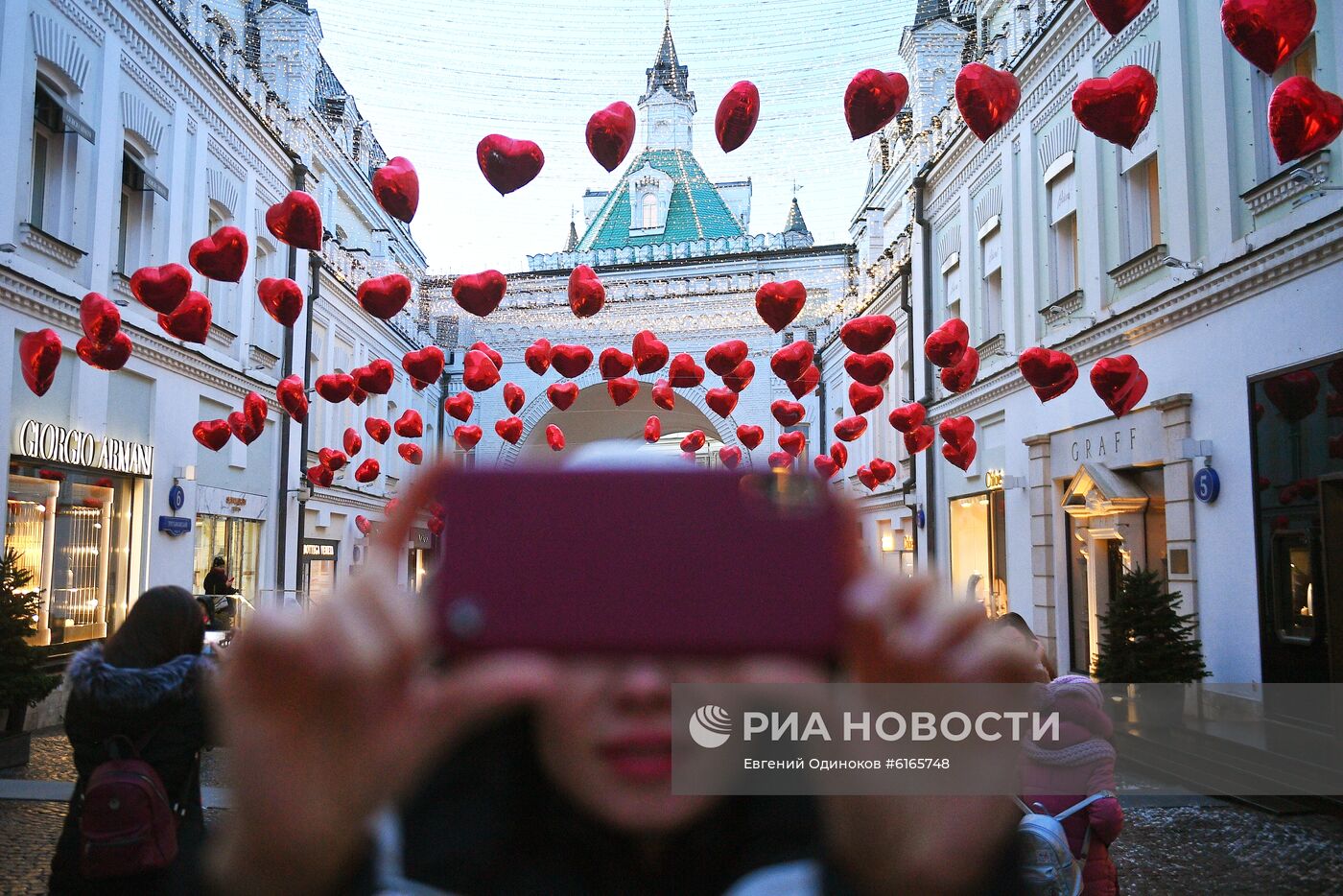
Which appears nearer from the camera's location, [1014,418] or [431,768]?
[431,768]

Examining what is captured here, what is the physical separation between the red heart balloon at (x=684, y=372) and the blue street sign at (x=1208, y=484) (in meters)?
14.0

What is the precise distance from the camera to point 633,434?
3725cm

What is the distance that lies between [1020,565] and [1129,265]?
477 cm

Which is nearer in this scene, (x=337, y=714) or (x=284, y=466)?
(x=337, y=714)

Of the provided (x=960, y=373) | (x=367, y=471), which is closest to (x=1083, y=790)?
(x=960, y=373)

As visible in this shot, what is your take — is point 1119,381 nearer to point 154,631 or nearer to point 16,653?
point 154,631

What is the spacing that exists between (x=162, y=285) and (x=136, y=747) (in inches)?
321

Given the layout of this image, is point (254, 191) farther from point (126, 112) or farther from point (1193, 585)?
point (1193, 585)

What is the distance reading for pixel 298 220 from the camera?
10.2 m

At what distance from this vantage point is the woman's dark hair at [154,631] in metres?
2.96

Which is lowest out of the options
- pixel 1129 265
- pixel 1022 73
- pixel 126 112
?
pixel 1129 265

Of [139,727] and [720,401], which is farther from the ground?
[720,401]

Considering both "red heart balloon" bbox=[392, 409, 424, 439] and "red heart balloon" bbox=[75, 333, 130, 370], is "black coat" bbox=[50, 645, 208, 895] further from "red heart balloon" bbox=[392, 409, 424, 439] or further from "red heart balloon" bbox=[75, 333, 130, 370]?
"red heart balloon" bbox=[392, 409, 424, 439]

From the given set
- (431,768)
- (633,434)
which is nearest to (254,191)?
(431,768)
